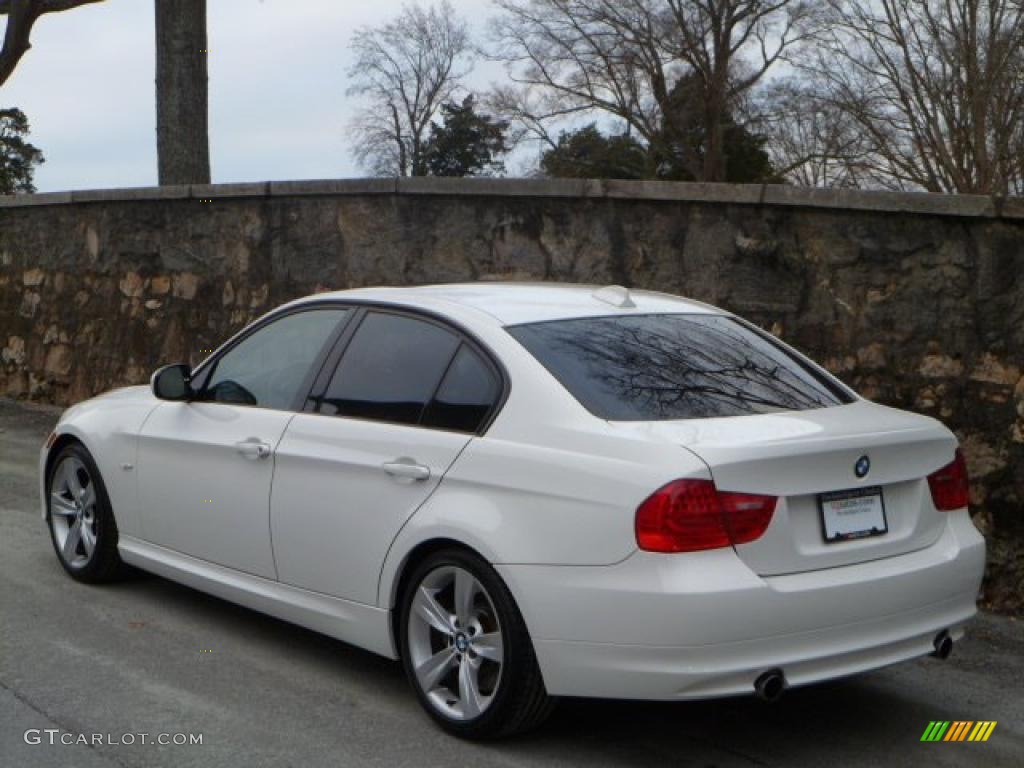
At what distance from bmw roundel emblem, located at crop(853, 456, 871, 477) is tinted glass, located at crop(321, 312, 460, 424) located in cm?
143

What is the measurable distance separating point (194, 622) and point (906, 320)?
12.1 feet

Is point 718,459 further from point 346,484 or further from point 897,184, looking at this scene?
point 897,184

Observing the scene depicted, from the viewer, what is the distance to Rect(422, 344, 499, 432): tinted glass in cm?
479

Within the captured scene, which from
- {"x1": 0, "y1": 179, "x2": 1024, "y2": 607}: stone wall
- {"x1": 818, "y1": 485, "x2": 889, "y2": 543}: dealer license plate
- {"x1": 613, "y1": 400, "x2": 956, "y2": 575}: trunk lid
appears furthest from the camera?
{"x1": 0, "y1": 179, "x2": 1024, "y2": 607}: stone wall

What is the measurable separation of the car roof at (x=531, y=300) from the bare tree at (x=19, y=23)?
13.2 meters

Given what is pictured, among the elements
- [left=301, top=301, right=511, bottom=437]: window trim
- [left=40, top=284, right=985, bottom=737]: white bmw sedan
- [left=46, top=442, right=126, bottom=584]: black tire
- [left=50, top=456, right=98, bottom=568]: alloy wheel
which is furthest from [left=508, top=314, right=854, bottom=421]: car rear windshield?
[left=50, top=456, right=98, bottom=568]: alloy wheel

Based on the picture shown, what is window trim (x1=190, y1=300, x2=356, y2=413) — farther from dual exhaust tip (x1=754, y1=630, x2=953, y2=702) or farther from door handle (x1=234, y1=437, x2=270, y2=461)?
dual exhaust tip (x1=754, y1=630, x2=953, y2=702)

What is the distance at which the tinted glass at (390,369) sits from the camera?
5.05 meters

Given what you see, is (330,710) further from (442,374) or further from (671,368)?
(671,368)

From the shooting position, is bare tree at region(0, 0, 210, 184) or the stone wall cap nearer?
the stone wall cap

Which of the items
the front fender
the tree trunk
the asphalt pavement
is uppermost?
the tree trunk

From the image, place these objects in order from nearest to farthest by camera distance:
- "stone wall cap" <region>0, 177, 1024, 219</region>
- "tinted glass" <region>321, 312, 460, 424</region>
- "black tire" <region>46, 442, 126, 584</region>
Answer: "tinted glass" <region>321, 312, 460, 424</region>, "black tire" <region>46, 442, 126, 584</region>, "stone wall cap" <region>0, 177, 1024, 219</region>

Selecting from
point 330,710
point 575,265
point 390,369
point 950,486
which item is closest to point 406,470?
point 390,369

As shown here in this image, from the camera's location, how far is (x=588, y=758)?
448cm
